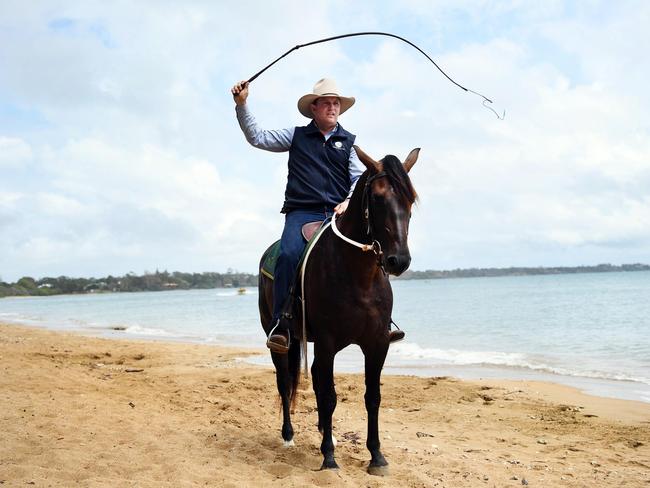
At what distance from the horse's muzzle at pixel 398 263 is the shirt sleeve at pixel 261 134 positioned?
6.14 ft

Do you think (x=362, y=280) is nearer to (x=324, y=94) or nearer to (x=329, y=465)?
(x=329, y=465)

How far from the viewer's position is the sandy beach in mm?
4184

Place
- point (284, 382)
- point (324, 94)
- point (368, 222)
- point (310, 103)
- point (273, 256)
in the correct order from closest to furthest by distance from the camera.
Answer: point (368, 222) → point (324, 94) → point (310, 103) → point (273, 256) → point (284, 382)

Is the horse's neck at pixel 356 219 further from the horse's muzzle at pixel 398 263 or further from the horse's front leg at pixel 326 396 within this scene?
the horse's front leg at pixel 326 396

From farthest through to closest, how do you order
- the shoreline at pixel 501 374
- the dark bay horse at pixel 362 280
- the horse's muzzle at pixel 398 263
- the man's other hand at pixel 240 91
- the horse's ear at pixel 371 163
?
1. the shoreline at pixel 501 374
2. the man's other hand at pixel 240 91
3. the horse's ear at pixel 371 163
4. the dark bay horse at pixel 362 280
5. the horse's muzzle at pixel 398 263

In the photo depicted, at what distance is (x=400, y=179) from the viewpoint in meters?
3.75

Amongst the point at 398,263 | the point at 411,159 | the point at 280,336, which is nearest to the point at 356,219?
the point at 411,159

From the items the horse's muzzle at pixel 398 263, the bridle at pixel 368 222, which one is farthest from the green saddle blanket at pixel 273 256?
the horse's muzzle at pixel 398 263

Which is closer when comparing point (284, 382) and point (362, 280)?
point (362, 280)

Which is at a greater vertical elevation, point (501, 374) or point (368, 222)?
point (368, 222)

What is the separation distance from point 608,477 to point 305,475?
2.47 metres

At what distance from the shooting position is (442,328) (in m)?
23.1

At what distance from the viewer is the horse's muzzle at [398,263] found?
3.47 m

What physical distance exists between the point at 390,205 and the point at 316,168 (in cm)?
131
